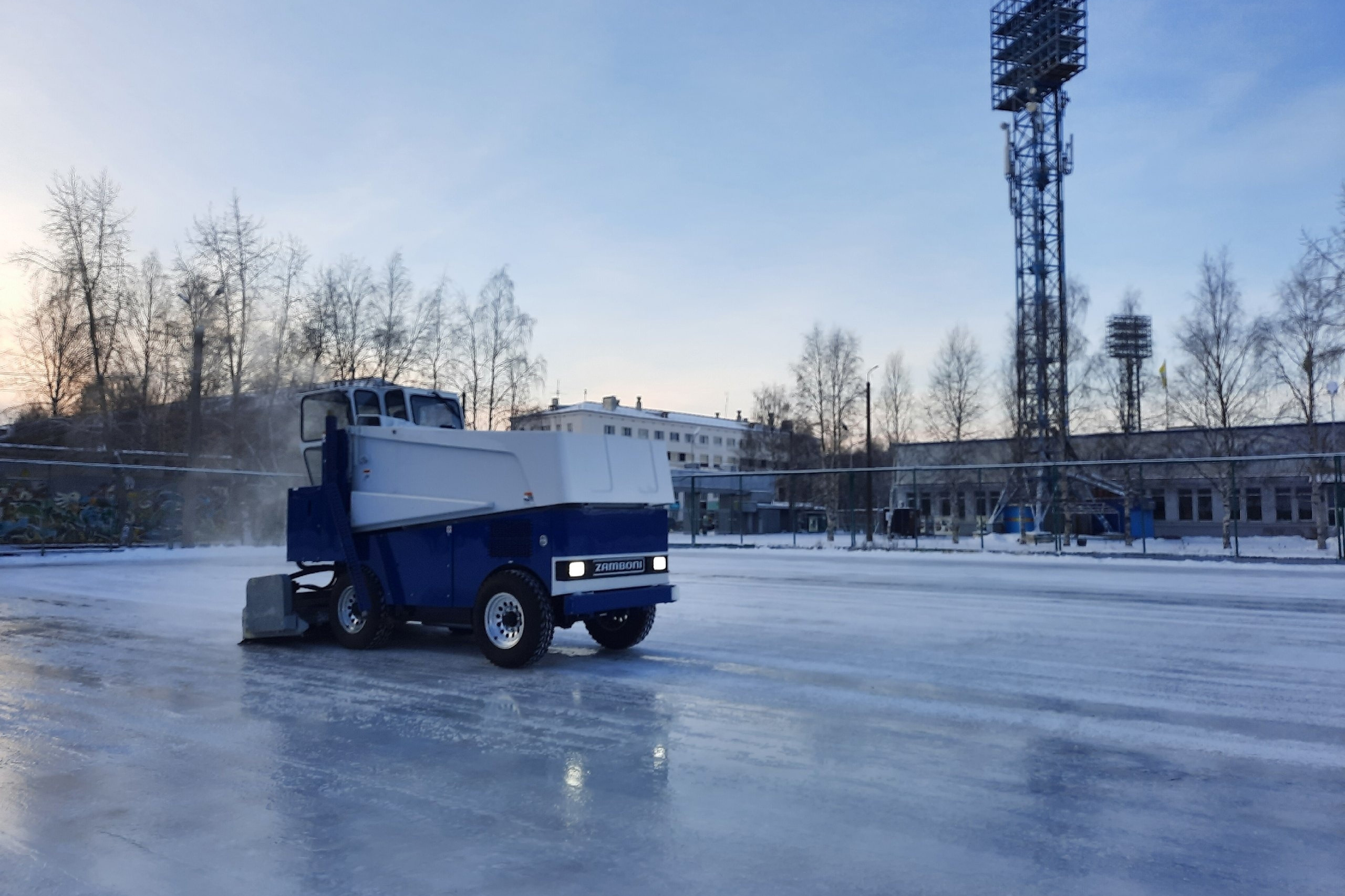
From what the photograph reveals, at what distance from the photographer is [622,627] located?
31.7ft

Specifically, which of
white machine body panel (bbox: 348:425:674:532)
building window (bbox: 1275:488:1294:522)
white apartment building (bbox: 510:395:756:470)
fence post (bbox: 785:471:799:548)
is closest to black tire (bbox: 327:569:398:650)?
white machine body panel (bbox: 348:425:674:532)

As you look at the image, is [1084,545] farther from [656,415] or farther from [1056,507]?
[656,415]

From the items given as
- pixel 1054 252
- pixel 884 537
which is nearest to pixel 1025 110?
pixel 1054 252

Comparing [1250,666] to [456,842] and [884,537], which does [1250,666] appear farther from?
[884,537]

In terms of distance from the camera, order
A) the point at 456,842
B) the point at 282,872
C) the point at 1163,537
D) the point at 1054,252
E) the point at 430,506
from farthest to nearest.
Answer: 1. the point at 1054,252
2. the point at 1163,537
3. the point at 430,506
4. the point at 456,842
5. the point at 282,872

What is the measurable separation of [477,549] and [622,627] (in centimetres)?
181

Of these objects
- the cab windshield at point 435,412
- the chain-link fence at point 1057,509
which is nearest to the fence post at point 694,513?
the chain-link fence at point 1057,509

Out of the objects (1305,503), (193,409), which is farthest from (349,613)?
(1305,503)

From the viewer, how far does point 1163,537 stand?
25125mm

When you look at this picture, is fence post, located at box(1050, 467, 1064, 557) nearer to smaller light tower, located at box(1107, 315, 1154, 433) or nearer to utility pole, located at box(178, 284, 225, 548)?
smaller light tower, located at box(1107, 315, 1154, 433)

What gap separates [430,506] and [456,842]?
5.25 metres

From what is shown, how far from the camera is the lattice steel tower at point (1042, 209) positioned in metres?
43.8

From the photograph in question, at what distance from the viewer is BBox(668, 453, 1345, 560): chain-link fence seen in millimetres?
24203

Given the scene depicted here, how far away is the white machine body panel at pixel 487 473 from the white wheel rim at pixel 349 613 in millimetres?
799
